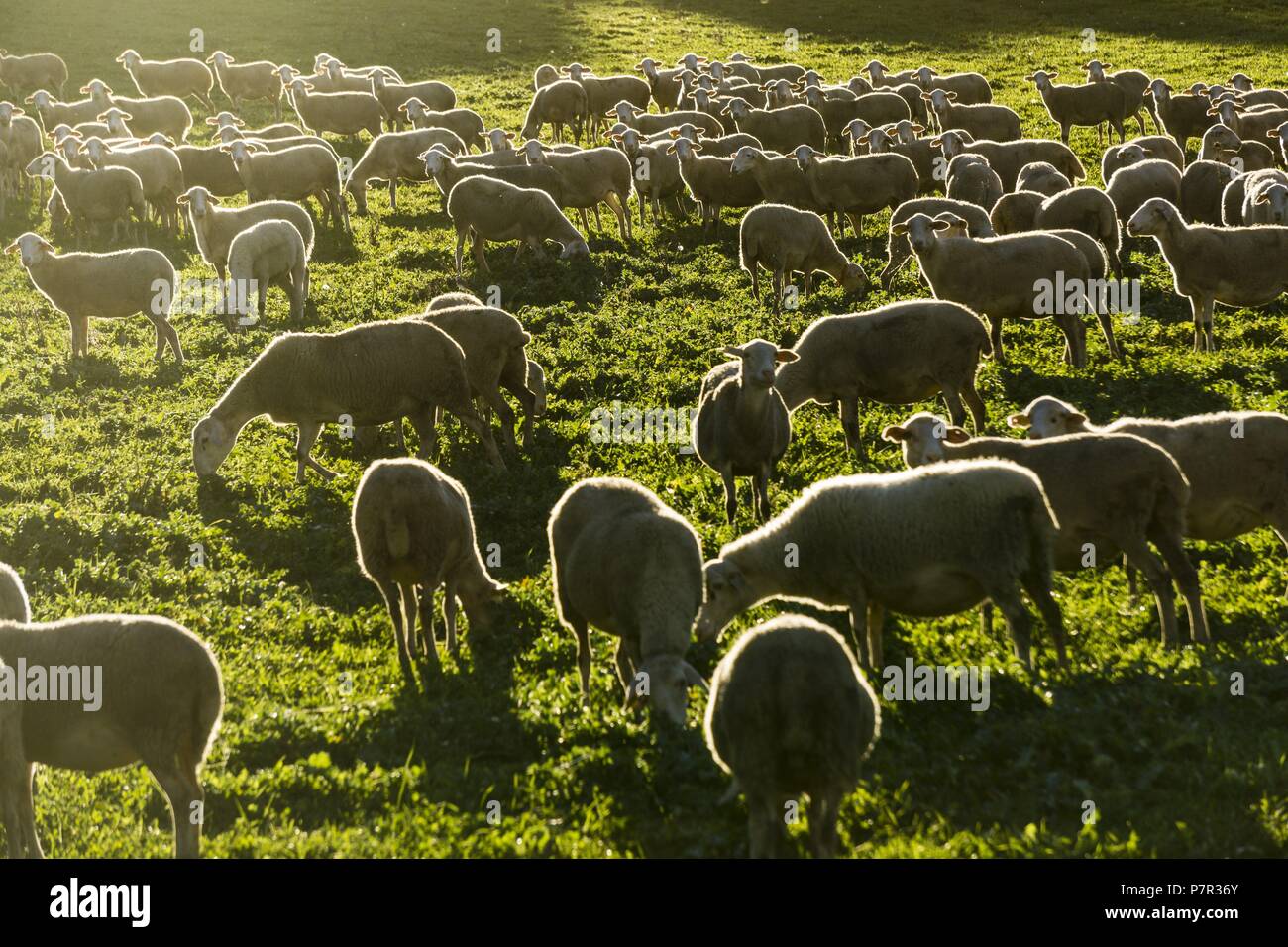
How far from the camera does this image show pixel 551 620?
1081cm

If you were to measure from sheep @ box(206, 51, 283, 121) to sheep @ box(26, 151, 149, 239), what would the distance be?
1340 cm

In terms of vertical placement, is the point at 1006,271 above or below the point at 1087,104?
below

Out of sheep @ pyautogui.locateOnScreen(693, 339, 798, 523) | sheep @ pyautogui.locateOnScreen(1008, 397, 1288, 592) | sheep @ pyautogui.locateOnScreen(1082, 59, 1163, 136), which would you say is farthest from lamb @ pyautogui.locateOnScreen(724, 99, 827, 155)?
sheep @ pyautogui.locateOnScreen(1008, 397, 1288, 592)

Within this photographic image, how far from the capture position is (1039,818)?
7.18m

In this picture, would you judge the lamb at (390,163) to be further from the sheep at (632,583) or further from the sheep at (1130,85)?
the sheep at (632,583)

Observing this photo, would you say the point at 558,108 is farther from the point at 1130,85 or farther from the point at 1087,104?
the point at 1130,85

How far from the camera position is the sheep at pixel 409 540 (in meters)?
10.1

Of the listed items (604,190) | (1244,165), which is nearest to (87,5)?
(604,190)

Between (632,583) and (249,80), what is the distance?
109 ft

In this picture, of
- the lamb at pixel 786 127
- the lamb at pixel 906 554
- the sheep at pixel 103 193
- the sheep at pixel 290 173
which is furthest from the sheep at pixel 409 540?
the lamb at pixel 786 127

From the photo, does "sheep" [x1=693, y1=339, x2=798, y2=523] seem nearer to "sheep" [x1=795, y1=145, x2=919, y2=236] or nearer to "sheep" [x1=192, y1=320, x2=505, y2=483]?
"sheep" [x1=192, y1=320, x2=505, y2=483]

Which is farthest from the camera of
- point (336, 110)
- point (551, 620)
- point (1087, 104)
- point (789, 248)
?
point (336, 110)

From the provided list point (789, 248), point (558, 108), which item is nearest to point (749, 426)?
point (789, 248)

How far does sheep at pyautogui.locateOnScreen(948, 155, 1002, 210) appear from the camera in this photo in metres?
22.4
